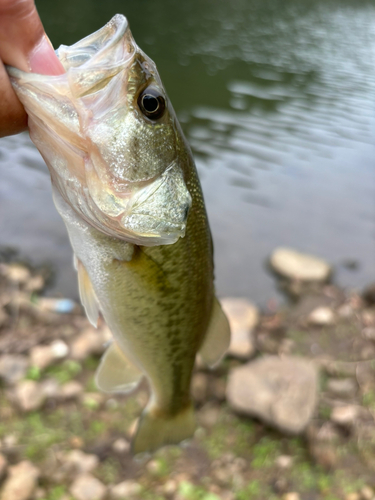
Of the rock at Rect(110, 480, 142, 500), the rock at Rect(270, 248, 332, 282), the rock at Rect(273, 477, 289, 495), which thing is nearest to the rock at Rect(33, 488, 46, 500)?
the rock at Rect(110, 480, 142, 500)

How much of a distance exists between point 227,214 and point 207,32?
57.0 ft

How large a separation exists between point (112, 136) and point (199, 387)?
2.81m

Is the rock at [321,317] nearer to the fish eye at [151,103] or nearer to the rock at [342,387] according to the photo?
the rock at [342,387]

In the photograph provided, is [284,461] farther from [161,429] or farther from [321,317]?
[321,317]

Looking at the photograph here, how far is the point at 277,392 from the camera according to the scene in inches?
135

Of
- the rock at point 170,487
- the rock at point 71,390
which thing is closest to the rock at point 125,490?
the rock at point 170,487

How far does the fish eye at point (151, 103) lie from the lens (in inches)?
53.5

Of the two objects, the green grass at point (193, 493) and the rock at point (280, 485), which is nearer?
the green grass at point (193, 493)

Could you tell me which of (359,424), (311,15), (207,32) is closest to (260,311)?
(359,424)

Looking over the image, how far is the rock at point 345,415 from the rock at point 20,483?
92.9 inches

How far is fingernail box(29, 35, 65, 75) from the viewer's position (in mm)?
1242

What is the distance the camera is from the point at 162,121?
1423 millimetres

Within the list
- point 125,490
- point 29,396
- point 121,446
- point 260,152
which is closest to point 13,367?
point 29,396

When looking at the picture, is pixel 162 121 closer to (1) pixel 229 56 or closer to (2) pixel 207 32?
(1) pixel 229 56
